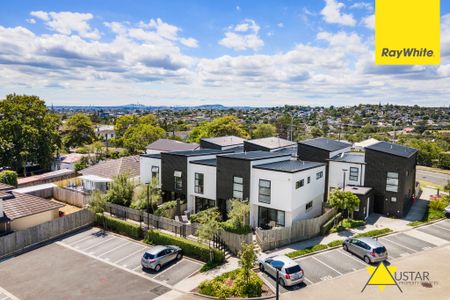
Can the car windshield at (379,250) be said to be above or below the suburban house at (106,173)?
below

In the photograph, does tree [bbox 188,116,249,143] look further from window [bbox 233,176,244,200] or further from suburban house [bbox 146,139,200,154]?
window [bbox 233,176,244,200]

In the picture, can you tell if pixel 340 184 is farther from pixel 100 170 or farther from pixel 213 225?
pixel 100 170

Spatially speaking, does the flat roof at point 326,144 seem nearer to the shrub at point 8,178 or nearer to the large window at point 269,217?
the large window at point 269,217

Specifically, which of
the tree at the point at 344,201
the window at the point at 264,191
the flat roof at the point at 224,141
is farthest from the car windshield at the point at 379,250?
the flat roof at the point at 224,141

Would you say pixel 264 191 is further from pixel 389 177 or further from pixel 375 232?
pixel 389 177

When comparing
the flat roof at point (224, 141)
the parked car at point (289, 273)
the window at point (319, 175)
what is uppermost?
the flat roof at point (224, 141)

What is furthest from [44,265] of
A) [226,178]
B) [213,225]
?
[226,178]

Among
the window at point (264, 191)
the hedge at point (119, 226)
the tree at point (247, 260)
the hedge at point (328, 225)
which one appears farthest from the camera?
the hedge at point (119, 226)
